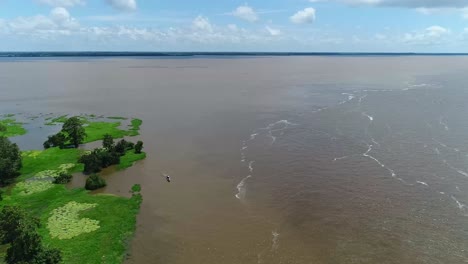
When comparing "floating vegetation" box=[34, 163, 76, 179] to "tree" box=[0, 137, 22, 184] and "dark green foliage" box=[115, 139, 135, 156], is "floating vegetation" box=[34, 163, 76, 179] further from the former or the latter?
"dark green foliage" box=[115, 139, 135, 156]

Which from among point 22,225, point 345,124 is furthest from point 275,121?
point 22,225

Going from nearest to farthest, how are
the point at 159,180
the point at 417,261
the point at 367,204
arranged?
the point at 417,261 → the point at 367,204 → the point at 159,180

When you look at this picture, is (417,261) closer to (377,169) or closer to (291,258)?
(291,258)

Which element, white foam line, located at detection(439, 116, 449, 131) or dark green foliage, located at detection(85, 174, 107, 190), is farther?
white foam line, located at detection(439, 116, 449, 131)

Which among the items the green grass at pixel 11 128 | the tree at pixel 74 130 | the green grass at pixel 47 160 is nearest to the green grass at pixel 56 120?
the green grass at pixel 11 128

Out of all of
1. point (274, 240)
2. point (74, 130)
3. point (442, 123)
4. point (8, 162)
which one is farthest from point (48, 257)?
point (442, 123)

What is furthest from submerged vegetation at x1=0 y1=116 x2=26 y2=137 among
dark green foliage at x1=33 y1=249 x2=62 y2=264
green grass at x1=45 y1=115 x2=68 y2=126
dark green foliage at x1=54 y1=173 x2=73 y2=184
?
dark green foliage at x1=33 y1=249 x2=62 y2=264

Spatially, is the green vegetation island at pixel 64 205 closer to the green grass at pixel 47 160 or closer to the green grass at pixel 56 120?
the green grass at pixel 47 160
